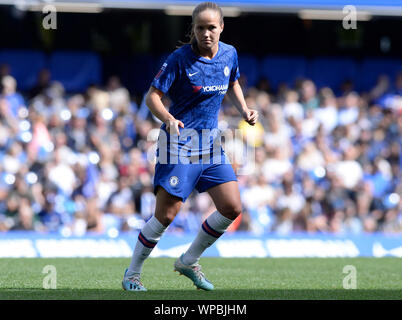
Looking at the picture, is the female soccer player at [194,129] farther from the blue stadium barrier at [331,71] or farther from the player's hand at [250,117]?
the blue stadium barrier at [331,71]

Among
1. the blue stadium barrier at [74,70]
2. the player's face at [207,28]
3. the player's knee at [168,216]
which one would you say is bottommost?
the player's knee at [168,216]

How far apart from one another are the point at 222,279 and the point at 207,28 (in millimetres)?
2712

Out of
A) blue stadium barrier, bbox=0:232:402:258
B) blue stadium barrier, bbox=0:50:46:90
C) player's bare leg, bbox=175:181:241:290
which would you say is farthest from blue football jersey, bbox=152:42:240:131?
blue stadium barrier, bbox=0:50:46:90

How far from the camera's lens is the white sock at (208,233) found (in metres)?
6.91

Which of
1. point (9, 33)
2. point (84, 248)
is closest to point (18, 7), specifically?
point (9, 33)

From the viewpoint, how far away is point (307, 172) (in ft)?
46.9

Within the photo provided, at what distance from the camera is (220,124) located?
14383 mm

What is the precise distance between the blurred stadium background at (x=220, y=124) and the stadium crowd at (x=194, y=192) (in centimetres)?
2

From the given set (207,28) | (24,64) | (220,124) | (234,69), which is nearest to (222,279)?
(234,69)

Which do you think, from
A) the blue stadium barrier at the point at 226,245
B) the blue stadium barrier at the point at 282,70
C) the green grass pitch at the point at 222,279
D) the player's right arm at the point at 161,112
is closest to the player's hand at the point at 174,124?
the player's right arm at the point at 161,112

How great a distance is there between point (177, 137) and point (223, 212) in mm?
713

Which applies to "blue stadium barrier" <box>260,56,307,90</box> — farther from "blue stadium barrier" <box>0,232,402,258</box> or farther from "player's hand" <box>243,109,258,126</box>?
"player's hand" <box>243,109,258,126</box>
